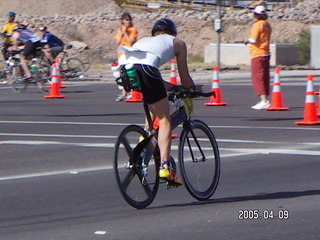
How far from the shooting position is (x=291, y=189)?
9688 mm

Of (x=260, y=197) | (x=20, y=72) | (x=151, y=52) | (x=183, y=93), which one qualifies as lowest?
(x=20, y=72)

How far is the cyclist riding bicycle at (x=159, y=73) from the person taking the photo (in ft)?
28.5

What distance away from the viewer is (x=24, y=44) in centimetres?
2448

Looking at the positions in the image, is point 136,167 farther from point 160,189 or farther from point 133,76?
point 160,189

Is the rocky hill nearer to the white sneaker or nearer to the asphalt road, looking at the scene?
the white sneaker

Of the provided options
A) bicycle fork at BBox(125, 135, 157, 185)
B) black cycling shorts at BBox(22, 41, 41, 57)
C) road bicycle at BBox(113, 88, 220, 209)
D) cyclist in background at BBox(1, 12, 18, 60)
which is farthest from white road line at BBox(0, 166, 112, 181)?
cyclist in background at BBox(1, 12, 18, 60)

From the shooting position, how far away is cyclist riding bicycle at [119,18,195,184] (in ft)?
28.5

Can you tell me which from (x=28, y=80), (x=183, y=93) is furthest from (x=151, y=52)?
(x=28, y=80)

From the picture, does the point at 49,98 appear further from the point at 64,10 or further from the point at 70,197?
the point at 64,10

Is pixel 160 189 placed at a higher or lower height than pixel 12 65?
higher

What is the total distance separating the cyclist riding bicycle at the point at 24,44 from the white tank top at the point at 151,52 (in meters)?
15.2

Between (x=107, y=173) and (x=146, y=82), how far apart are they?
8.64 feet

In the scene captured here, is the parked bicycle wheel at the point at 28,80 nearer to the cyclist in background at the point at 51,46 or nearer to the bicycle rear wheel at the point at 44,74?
the bicycle rear wheel at the point at 44,74

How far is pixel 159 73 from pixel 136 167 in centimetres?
93
